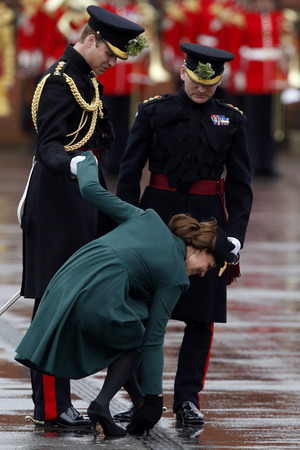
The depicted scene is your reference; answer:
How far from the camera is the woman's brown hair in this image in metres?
5.44

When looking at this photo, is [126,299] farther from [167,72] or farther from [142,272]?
[167,72]

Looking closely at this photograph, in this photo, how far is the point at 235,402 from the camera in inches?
244

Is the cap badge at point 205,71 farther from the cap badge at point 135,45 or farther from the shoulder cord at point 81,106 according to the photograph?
the shoulder cord at point 81,106

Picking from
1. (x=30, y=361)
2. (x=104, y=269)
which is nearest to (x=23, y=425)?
(x=30, y=361)

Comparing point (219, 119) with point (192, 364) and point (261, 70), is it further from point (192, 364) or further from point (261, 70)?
point (261, 70)

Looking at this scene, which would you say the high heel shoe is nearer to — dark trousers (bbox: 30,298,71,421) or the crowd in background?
dark trousers (bbox: 30,298,71,421)

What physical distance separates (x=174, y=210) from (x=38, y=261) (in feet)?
2.28

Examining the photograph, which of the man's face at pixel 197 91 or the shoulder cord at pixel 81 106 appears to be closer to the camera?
the shoulder cord at pixel 81 106

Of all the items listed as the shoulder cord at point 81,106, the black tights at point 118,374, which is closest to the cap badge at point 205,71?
the shoulder cord at point 81,106

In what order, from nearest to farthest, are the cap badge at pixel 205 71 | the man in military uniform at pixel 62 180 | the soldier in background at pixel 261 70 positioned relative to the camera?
the man in military uniform at pixel 62 180 < the cap badge at pixel 205 71 < the soldier in background at pixel 261 70

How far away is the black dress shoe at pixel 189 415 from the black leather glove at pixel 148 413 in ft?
1.06

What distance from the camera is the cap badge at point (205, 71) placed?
232 inches

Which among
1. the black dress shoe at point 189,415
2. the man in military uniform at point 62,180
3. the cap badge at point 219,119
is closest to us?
the man in military uniform at point 62,180

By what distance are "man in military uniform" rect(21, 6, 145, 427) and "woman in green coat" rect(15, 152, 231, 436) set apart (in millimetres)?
258
